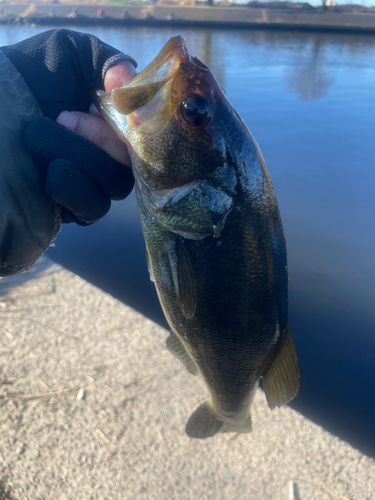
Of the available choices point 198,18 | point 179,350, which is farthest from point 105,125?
point 198,18

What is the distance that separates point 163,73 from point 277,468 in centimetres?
193

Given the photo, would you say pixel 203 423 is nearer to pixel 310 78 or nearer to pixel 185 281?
pixel 185 281

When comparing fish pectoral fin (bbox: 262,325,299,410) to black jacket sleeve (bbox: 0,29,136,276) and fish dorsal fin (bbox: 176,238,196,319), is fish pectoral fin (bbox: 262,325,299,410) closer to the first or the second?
fish dorsal fin (bbox: 176,238,196,319)

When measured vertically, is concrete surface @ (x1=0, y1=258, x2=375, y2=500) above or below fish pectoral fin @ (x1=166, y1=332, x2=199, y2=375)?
below

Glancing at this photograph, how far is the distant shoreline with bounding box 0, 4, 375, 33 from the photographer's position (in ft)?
46.0

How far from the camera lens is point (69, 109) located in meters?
1.36

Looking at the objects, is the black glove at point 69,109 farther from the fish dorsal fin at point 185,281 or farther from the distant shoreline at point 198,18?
the distant shoreline at point 198,18

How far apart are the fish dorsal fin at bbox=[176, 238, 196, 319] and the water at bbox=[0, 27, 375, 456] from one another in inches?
73.9

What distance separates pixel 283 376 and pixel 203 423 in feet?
2.06

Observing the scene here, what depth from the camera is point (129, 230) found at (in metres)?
4.14

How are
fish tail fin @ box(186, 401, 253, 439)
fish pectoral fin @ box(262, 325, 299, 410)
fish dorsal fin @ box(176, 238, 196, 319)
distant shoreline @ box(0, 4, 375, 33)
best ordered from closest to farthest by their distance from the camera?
fish dorsal fin @ box(176, 238, 196, 319) → fish pectoral fin @ box(262, 325, 299, 410) → fish tail fin @ box(186, 401, 253, 439) → distant shoreline @ box(0, 4, 375, 33)

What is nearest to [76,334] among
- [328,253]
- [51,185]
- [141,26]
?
[51,185]

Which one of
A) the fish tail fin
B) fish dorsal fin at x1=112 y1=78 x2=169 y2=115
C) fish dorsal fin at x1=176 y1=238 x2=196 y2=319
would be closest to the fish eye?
fish dorsal fin at x1=112 y1=78 x2=169 y2=115

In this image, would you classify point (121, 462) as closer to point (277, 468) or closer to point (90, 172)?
point (277, 468)
